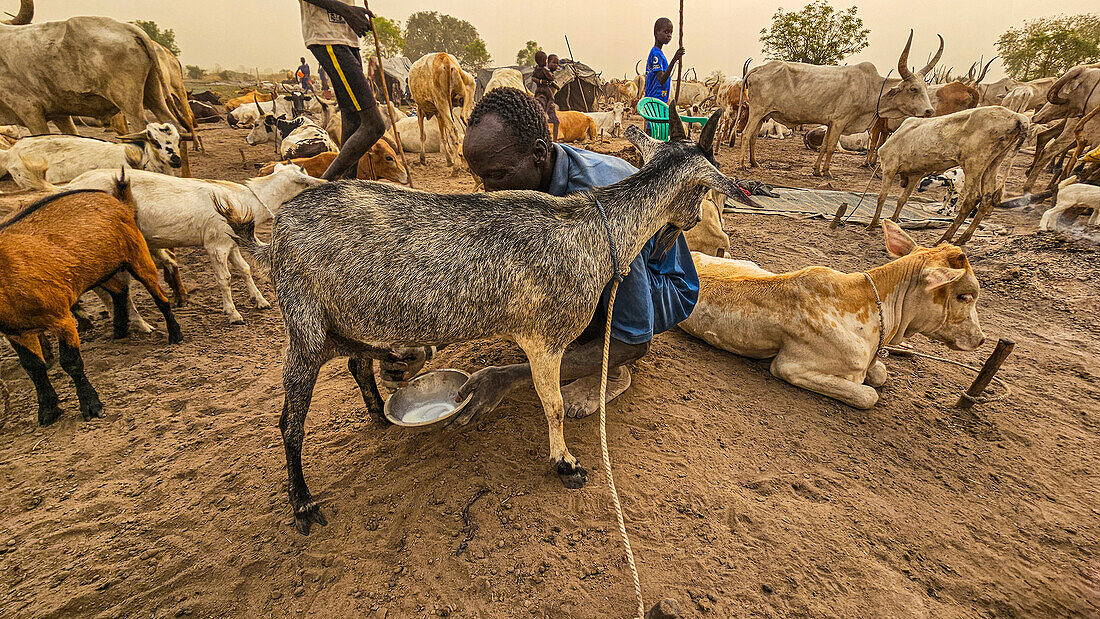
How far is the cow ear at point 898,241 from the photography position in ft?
11.2

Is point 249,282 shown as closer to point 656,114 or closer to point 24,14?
point 656,114

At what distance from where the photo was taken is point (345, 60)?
4121mm

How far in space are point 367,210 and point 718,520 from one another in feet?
7.59

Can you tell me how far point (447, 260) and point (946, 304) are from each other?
3499mm

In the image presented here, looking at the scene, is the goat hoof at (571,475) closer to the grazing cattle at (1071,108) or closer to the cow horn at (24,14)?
the cow horn at (24,14)

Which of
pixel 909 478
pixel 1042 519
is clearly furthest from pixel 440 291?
pixel 1042 519

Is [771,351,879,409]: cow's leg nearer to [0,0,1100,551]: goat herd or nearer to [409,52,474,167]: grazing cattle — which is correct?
[0,0,1100,551]: goat herd

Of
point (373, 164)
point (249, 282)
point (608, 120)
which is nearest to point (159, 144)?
point (373, 164)

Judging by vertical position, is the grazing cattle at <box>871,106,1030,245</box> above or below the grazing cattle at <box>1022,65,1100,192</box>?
below

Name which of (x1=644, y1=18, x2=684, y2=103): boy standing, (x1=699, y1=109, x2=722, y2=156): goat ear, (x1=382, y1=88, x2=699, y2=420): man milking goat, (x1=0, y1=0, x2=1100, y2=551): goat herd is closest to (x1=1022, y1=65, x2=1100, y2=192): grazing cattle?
(x1=0, y1=0, x2=1100, y2=551): goat herd

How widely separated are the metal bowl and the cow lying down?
232 centimetres

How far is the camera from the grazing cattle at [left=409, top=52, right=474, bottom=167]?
964 centimetres

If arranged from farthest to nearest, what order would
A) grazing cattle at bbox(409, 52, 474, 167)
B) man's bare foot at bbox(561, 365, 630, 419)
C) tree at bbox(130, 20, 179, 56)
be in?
tree at bbox(130, 20, 179, 56) < grazing cattle at bbox(409, 52, 474, 167) < man's bare foot at bbox(561, 365, 630, 419)

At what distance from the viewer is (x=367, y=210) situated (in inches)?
72.2
